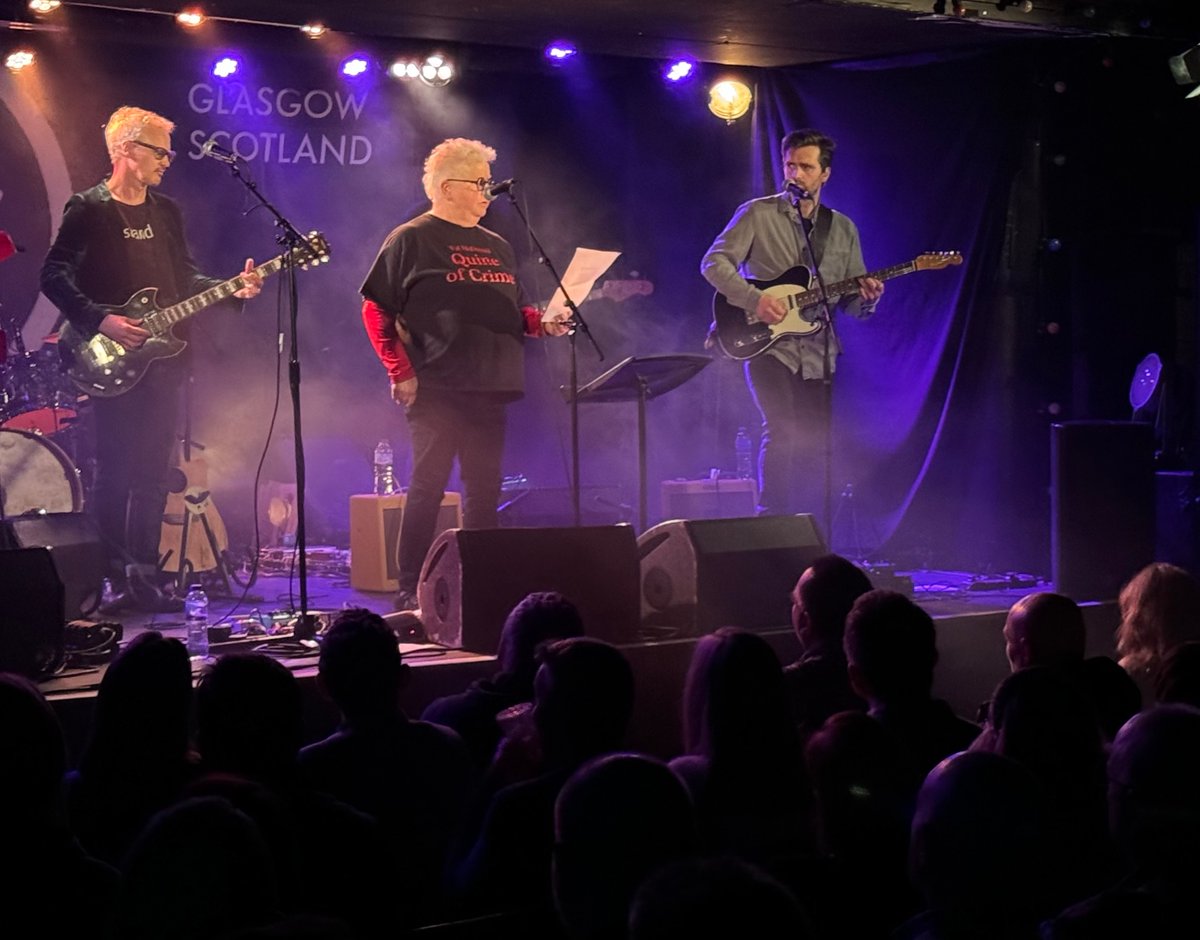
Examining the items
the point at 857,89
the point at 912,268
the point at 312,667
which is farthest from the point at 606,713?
the point at 857,89

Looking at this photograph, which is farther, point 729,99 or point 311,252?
point 729,99

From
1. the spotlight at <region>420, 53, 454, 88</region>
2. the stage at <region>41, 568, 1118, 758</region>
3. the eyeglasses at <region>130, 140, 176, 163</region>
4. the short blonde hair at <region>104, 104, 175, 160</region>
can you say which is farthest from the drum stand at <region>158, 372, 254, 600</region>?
the spotlight at <region>420, 53, 454, 88</region>

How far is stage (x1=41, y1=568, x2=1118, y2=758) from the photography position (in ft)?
16.1

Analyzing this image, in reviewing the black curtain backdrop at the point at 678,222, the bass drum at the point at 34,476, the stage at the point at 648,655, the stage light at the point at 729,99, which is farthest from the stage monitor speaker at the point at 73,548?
the stage light at the point at 729,99

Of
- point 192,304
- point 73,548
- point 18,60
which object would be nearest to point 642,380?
point 192,304

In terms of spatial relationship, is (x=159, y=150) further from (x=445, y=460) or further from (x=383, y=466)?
(x=383, y=466)

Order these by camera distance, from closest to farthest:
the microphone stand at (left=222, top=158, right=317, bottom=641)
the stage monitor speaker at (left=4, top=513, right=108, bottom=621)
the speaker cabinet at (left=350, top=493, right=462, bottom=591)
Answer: the microphone stand at (left=222, top=158, right=317, bottom=641)
the stage monitor speaker at (left=4, top=513, right=108, bottom=621)
the speaker cabinet at (left=350, top=493, right=462, bottom=591)

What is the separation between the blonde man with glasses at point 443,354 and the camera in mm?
6785

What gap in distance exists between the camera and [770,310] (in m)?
7.90

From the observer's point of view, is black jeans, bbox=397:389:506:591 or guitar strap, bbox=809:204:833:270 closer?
black jeans, bbox=397:389:506:591

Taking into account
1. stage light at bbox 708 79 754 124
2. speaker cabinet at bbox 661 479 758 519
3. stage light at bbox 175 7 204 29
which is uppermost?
stage light at bbox 175 7 204 29

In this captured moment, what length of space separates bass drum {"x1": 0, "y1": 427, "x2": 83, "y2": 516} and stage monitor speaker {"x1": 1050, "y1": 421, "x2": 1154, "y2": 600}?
17.7ft

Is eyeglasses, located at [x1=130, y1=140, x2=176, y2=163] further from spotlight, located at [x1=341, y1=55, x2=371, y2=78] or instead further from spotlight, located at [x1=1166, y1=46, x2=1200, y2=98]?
spotlight, located at [x1=1166, y1=46, x2=1200, y2=98]

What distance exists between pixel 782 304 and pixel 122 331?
3746mm
